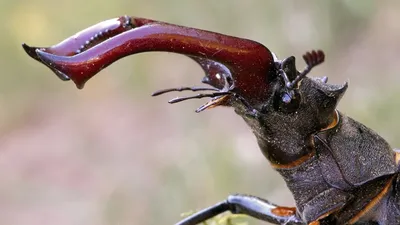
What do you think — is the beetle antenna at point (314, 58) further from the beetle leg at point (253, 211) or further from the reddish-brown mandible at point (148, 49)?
the beetle leg at point (253, 211)

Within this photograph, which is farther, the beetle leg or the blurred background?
the blurred background

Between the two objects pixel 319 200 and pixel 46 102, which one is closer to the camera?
pixel 319 200

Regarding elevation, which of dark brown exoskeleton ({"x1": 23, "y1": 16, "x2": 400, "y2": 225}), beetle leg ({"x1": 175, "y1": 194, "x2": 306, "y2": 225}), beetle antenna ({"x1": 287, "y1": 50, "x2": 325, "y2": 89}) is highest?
beetle antenna ({"x1": 287, "y1": 50, "x2": 325, "y2": 89})

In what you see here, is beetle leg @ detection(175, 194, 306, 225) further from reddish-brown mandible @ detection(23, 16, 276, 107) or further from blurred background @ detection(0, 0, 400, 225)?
blurred background @ detection(0, 0, 400, 225)

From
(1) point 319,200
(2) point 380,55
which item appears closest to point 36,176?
(2) point 380,55

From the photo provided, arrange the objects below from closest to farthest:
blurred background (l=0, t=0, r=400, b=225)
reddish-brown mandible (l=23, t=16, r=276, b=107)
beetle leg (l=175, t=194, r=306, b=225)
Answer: reddish-brown mandible (l=23, t=16, r=276, b=107) → beetle leg (l=175, t=194, r=306, b=225) → blurred background (l=0, t=0, r=400, b=225)

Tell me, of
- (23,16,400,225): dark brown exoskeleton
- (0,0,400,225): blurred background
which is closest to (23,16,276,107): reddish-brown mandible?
(23,16,400,225): dark brown exoskeleton

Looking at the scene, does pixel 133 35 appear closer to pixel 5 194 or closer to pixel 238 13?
pixel 238 13
